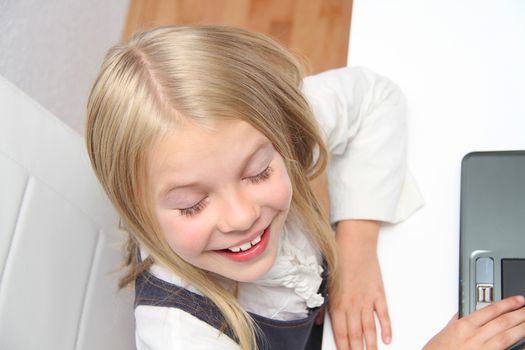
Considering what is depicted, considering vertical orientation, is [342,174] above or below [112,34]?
below

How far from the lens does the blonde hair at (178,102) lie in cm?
61

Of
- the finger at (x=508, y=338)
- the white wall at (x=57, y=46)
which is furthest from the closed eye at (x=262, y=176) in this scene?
the white wall at (x=57, y=46)

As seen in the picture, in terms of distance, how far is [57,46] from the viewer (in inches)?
51.6

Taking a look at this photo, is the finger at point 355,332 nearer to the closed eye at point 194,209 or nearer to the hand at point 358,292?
the hand at point 358,292

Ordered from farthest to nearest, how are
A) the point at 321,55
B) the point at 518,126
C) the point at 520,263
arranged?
the point at 321,55, the point at 518,126, the point at 520,263

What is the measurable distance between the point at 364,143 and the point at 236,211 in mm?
267

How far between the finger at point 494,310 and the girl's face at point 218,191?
21 cm

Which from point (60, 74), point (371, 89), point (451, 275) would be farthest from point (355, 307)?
point (60, 74)

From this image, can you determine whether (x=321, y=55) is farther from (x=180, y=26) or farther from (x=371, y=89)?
(x=180, y=26)

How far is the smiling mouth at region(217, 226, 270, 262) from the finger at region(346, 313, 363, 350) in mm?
120

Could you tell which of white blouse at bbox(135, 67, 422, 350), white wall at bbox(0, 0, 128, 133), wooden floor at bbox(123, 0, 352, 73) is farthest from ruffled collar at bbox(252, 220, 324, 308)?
wooden floor at bbox(123, 0, 352, 73)

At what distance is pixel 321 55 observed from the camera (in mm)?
1585

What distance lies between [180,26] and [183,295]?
0.28 m

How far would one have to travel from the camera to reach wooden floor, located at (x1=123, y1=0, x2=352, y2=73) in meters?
1.59
